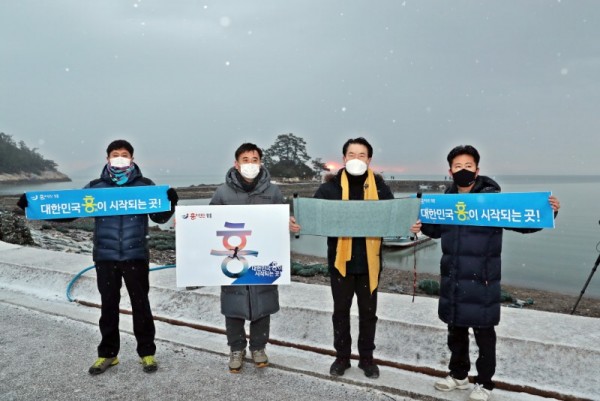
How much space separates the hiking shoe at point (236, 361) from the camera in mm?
3812

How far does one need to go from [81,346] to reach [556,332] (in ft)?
15.6

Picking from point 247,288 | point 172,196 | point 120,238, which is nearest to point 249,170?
point 172,196

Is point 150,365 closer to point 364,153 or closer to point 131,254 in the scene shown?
point 131,254

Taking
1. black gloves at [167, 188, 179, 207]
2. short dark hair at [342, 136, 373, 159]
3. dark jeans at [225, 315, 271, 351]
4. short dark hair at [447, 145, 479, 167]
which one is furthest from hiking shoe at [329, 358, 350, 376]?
black gloves at [167, 188, 179, 207]

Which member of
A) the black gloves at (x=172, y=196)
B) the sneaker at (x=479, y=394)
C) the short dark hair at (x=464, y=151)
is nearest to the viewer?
the sneaker at (x=479, y=394)

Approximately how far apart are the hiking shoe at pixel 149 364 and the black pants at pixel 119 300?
0.04 metres

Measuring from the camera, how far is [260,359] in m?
3.91

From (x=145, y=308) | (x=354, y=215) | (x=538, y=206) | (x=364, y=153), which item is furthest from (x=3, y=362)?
(x=538, y=206)

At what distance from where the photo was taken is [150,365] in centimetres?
384

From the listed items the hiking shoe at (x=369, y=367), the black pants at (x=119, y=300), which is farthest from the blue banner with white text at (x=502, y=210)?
the black pants at (x=119, y=300)

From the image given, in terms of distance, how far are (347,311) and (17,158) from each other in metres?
175

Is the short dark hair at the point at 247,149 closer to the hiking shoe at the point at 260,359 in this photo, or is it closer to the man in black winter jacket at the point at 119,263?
the man in black winter jacket at the point at 119,263

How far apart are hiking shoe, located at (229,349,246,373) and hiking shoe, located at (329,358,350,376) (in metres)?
0.86

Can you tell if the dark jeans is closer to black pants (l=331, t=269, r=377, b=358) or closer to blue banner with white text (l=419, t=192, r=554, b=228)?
black pants (l=331, t=269, r=377, b=358)
